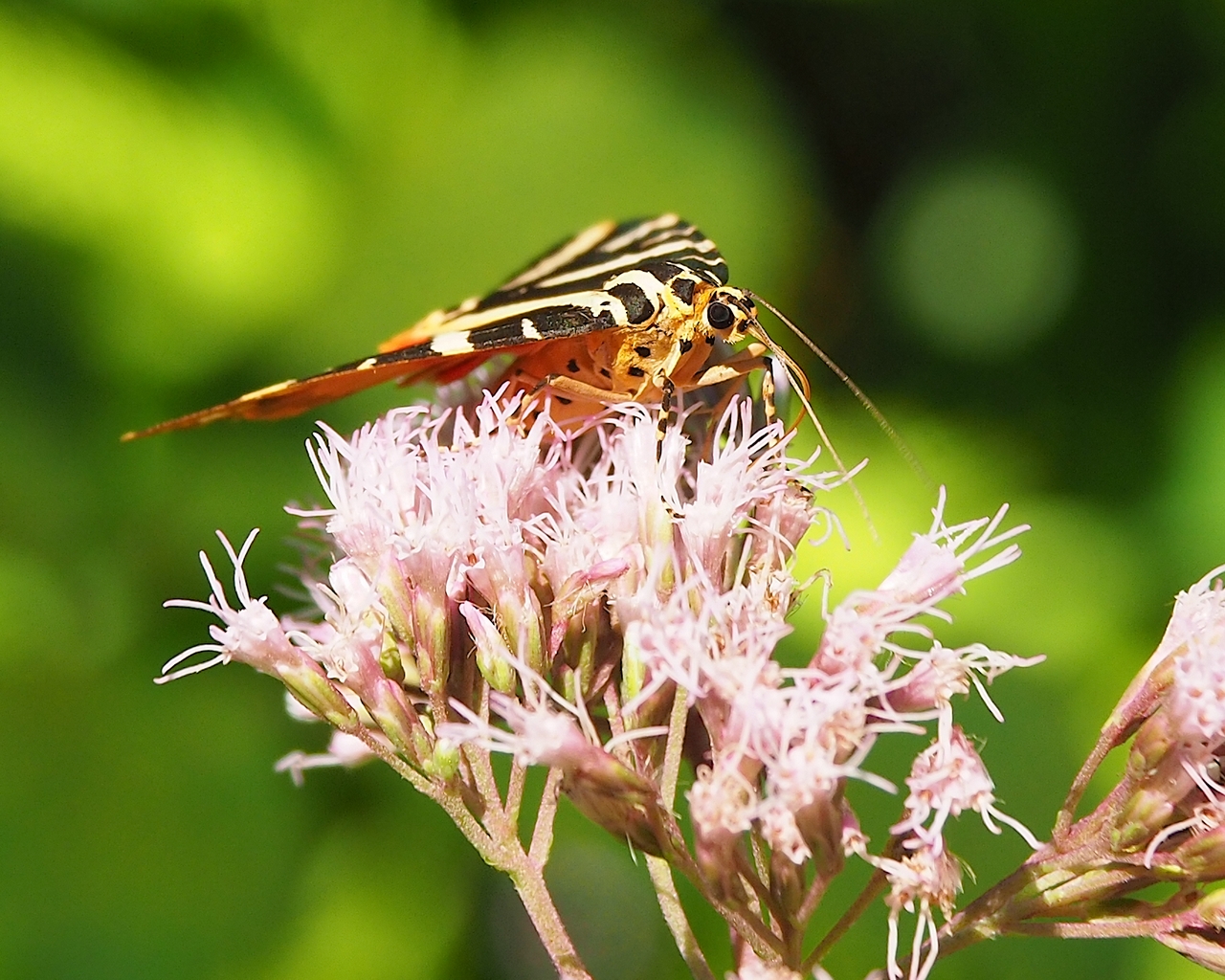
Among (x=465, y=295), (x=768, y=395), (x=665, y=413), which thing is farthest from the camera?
(x=465, y=295)

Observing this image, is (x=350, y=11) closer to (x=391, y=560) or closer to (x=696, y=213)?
(x=696, y=213)

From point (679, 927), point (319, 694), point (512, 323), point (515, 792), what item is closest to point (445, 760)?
point (515, 792)

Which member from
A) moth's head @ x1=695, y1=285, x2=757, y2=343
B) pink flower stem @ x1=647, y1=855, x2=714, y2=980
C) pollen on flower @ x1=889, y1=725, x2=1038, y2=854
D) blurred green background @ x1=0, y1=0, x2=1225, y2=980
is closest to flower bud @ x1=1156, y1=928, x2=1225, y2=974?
pollen on flower @ x1=889, y1=725, x2=1038, y2=854

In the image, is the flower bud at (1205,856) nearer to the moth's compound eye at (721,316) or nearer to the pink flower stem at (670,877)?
the pink flower stem at (670,877)

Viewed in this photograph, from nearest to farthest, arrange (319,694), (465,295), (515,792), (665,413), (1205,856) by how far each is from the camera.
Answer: (1205,856), (515,792), (319,694), (665,413), (465,295)

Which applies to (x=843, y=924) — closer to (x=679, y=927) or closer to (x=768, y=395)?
(x=679, y=927)

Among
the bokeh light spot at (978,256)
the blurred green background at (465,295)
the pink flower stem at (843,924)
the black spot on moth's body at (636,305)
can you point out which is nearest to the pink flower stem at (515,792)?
the pink flower stem at (843,924)

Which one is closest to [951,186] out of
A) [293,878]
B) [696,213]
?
[696,213]
